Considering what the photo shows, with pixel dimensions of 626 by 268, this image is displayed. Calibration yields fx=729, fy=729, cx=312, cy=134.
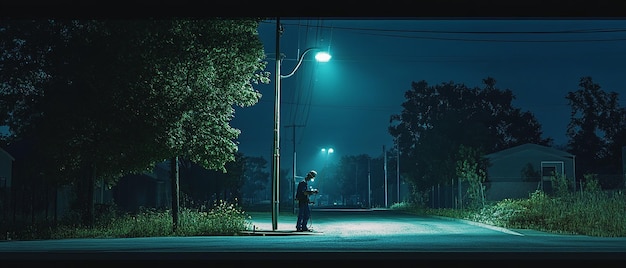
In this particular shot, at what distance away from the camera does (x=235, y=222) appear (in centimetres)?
2306

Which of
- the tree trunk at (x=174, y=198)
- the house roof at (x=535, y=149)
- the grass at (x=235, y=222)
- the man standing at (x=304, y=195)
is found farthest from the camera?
the house roof at (x=535, y=149)

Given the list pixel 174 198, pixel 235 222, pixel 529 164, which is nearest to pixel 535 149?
pixel 529 164

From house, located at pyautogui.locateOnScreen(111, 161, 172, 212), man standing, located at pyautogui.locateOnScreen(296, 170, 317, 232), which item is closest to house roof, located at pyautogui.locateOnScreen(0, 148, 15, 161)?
house, located at pyautogui.locateOnScreen(111, 161, 172, 212)

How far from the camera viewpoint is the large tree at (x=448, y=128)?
55.8 m

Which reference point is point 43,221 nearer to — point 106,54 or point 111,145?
point 111,145

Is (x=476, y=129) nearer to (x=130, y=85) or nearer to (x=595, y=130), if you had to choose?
(x=595, y=130)

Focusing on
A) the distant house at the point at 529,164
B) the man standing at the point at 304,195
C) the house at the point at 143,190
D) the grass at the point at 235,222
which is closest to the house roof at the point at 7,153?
the house at the point at 143,190

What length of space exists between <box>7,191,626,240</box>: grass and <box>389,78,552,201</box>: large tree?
20.9 m

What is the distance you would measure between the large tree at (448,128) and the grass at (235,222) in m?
20.9

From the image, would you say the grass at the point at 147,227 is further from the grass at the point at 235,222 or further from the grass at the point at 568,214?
the grass at the point at 568,214

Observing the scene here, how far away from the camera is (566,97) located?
65000 mm

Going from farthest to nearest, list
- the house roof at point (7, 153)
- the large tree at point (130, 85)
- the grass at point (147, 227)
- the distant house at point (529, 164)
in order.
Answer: the distant house at point (529, 164) < the house roof at point (7, 153) < the grass at point (147, 227) < the large tree at point (130, 85)
